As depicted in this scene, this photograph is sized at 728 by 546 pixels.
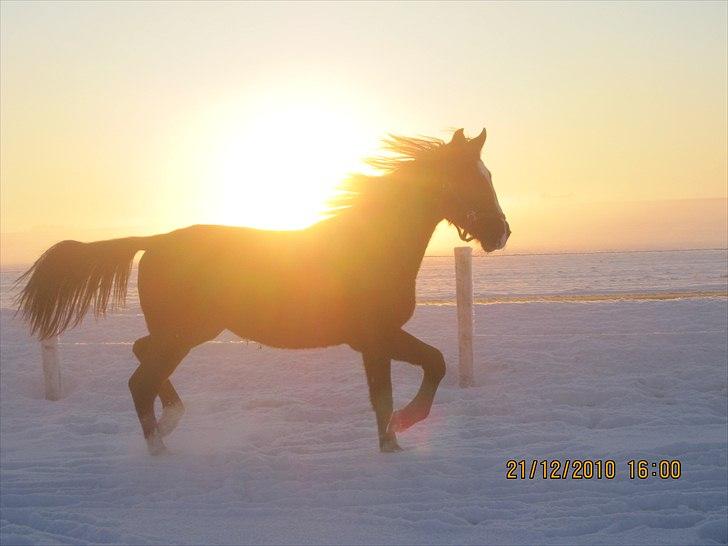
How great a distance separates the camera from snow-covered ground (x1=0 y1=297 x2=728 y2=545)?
14.5ft

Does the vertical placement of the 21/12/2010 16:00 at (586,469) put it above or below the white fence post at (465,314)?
below

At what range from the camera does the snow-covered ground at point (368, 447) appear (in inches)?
174

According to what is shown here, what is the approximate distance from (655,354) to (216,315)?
18.5ft

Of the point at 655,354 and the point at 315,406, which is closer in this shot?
the point at 315,406

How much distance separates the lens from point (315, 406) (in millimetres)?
7672

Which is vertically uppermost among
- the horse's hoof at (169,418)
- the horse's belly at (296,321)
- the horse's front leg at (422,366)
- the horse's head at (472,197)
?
→ the horse's head at (472,197)

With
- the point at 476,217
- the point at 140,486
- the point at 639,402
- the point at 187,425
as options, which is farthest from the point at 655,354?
the point at 140,486

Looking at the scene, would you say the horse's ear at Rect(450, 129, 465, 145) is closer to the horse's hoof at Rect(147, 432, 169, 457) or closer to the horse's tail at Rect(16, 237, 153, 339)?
the horse's tail at Rect(16, 237, 153, 339)

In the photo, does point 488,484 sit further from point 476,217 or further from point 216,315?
point 216,315

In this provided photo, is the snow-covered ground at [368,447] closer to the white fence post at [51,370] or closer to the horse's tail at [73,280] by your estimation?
the white fence post at [51,370]

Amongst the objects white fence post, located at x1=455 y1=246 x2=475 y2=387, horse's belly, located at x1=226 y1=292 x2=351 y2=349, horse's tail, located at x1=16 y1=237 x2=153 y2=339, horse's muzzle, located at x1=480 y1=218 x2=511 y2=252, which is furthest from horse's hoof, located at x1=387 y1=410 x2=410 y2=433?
white fence post, located at x1=455 y1=246 x2=475 y2=387

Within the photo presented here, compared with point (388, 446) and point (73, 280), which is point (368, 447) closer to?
point (388, 446)

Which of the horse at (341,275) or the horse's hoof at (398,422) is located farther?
the horse at (341,275)

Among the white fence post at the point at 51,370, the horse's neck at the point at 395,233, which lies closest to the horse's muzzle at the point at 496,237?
the horse's neck at the point at 395,233
